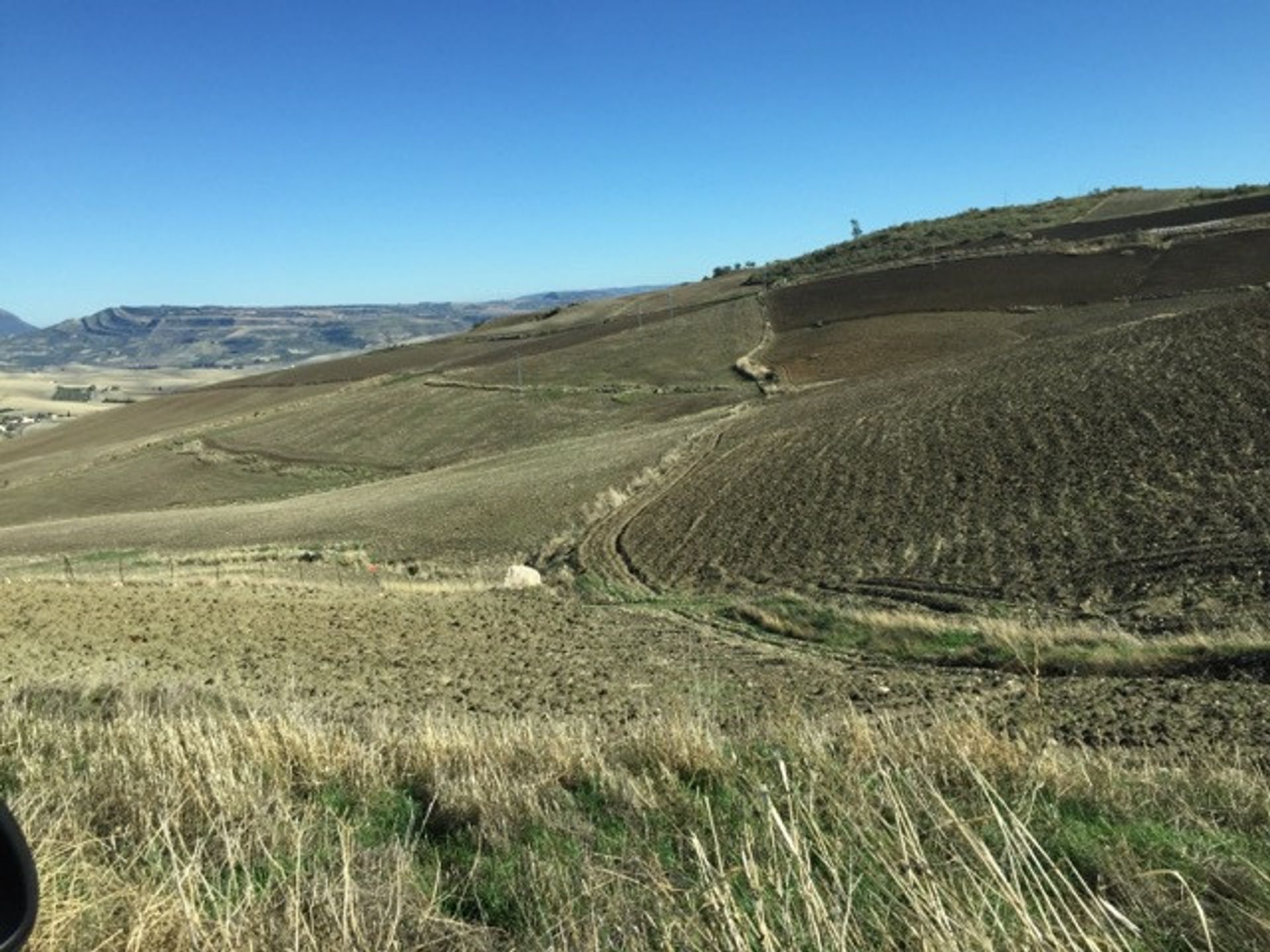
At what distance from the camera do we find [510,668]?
15039mm

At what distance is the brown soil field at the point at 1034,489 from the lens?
17250mm

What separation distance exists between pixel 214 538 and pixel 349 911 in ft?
116

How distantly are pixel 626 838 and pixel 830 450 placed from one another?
90.1 ft

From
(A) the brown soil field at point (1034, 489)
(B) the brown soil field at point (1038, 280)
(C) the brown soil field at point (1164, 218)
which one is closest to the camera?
(A) the brown soil field at point (1034, 489)

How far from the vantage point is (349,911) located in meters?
3.38

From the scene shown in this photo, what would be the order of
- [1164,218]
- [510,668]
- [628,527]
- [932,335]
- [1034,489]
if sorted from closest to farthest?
[510,668] < [1034,489] < [628,527] < [932,335] < [1164,218]

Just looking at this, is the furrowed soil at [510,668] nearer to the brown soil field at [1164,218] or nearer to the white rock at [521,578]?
the white rock at [521,578]

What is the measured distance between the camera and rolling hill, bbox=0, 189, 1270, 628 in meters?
19.5

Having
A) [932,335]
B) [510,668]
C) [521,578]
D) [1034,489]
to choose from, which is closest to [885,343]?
[932,335]

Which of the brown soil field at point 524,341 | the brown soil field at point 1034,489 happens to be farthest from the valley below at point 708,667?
the brown soil field at point 524,341

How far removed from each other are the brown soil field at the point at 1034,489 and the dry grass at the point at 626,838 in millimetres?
11047

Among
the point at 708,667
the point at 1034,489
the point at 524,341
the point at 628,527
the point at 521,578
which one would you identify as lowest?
the point at 521,578

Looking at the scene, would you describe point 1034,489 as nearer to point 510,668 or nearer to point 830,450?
point 830,450

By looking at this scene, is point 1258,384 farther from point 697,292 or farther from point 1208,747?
point 697,292
